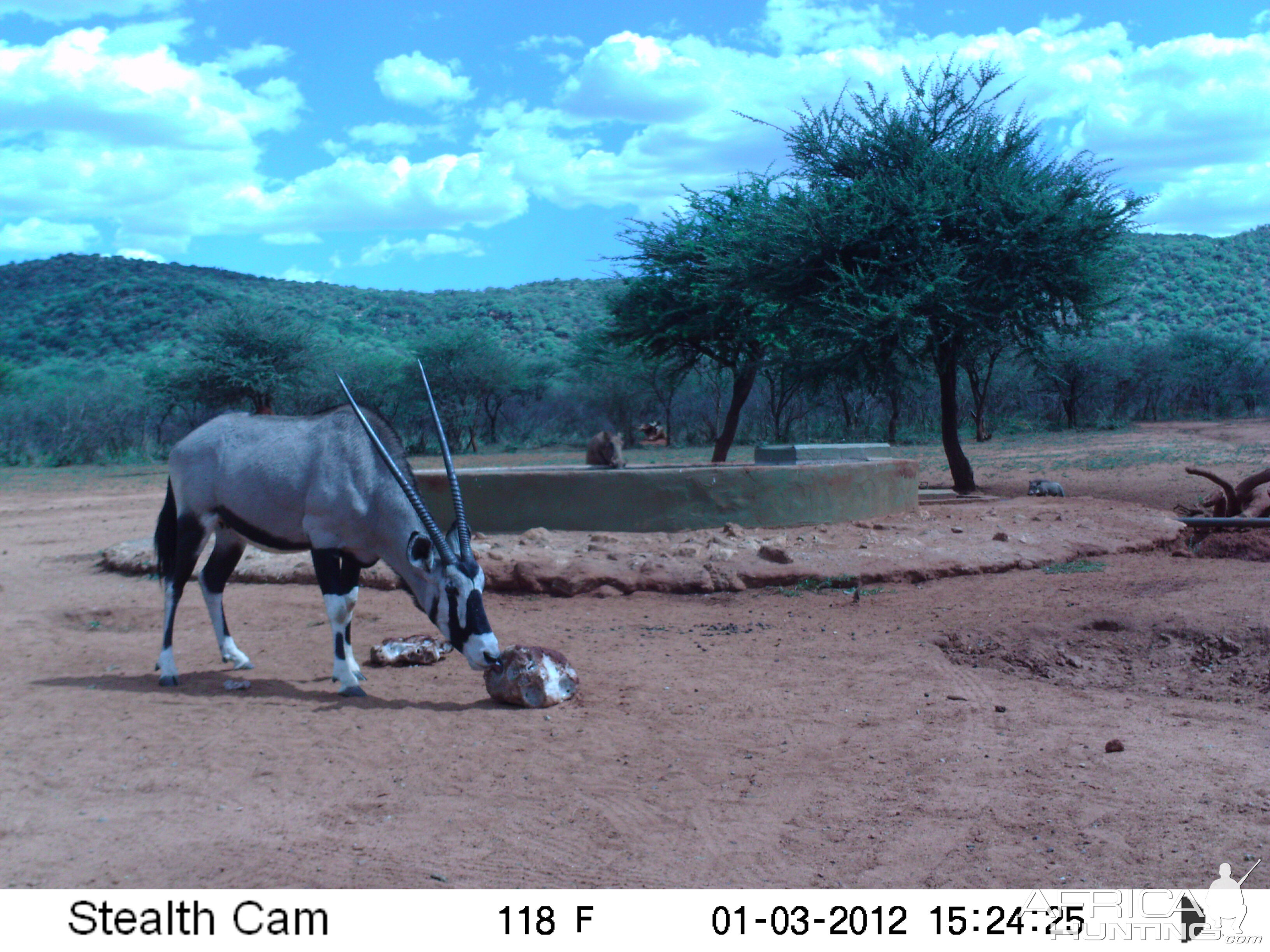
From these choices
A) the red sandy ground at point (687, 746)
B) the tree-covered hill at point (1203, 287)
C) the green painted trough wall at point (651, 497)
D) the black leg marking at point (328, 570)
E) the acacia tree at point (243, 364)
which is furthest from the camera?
the tree-covered hill at point (1203, 287)

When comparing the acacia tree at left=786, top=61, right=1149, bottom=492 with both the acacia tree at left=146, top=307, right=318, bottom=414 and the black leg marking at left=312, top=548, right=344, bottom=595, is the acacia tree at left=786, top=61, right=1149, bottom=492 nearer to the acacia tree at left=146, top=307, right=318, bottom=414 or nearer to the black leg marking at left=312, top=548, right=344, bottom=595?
the black leg marking at left=312, top=548, right=344, bottom=595

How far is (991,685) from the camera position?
580 cm

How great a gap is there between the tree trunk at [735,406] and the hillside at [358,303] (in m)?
31.2

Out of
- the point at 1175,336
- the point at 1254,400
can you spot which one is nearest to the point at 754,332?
the point at 1254,400

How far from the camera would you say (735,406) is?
19.1 metres

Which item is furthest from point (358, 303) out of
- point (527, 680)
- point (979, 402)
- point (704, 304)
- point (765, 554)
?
point (527, 680)

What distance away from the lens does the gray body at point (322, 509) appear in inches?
225

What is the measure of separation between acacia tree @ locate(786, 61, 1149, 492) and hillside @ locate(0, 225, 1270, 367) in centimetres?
3333

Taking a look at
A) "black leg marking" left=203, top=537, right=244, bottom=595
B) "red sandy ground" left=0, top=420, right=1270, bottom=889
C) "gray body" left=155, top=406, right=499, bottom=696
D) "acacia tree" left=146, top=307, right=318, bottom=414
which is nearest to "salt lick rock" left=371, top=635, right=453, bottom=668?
"red sandy ground" left=0, top=420, right=1270, bottom=889

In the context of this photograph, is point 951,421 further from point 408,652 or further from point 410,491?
point 410,491

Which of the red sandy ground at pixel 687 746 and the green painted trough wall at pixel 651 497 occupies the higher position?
the green painted trough wall at pixel 651 497

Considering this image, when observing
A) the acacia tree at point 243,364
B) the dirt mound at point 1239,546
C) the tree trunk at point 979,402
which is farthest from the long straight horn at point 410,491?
the acacia tree at point 243,364

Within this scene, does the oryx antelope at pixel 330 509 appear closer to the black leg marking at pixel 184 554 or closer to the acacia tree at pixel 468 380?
the black leg marking at pixel 184 554

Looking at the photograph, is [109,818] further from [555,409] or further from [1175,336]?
[1175,336]
